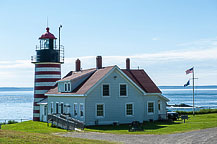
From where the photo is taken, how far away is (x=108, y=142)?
23.8 metres

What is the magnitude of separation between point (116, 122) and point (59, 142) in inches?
680

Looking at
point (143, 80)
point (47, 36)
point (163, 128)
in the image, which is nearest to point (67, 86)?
point (143, 80)

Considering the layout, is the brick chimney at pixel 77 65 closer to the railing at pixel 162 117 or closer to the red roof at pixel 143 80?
the red roof at pixel 143 80

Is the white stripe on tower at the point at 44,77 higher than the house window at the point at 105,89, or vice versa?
the white stripe on tower at the point at 44,77

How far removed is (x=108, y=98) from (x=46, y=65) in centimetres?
1304

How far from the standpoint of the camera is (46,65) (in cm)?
4769

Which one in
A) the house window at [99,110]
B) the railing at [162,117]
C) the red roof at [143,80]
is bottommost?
the railing at [162,117]

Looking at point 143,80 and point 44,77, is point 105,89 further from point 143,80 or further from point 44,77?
point 44,77

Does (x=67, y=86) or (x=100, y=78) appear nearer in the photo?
(x=100, y=78)

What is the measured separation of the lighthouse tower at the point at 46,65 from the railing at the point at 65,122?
8437 mm

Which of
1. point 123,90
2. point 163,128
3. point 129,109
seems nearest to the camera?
point 163,128

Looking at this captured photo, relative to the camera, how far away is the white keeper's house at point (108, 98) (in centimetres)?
3725

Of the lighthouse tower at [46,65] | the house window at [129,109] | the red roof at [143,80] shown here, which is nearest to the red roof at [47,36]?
the lighthouse tower at [46,65]

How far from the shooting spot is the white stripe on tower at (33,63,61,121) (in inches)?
1879
